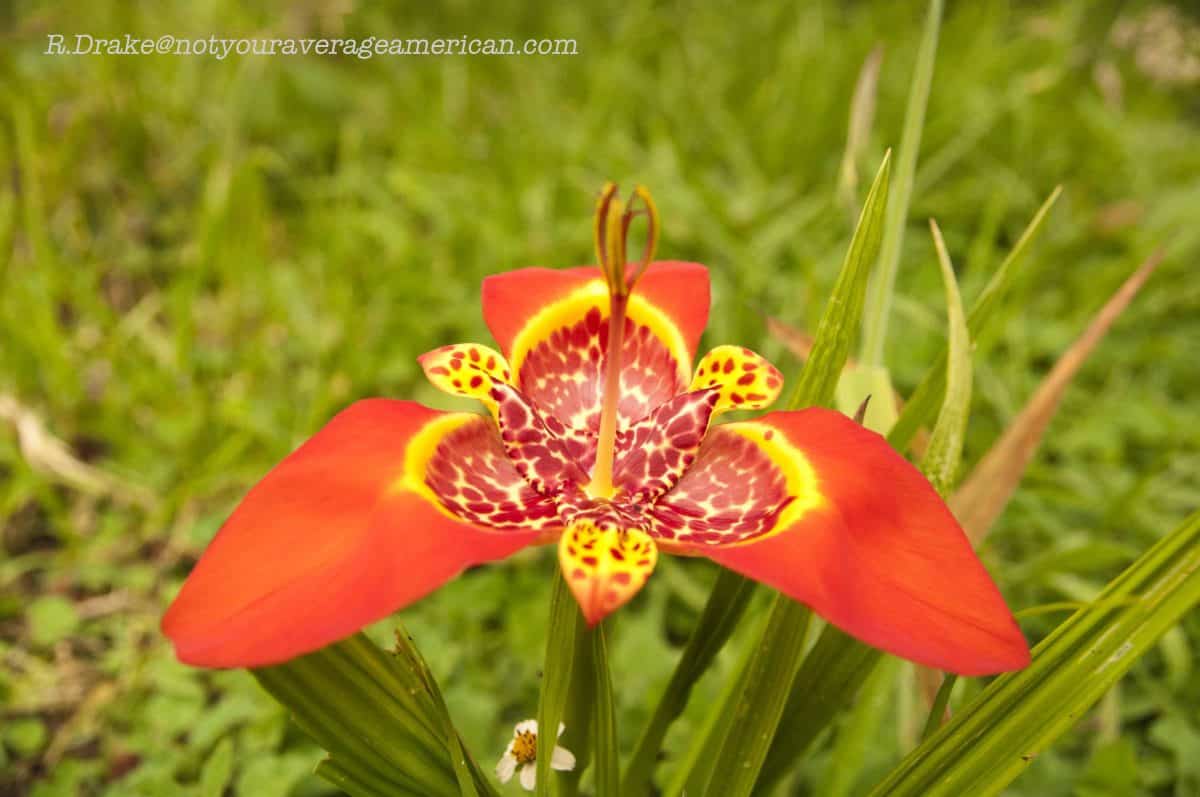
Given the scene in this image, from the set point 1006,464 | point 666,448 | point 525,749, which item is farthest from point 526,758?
point 1006,464

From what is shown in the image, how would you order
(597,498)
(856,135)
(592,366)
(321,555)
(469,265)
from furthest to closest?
(469,265) → (856,135) → (592,366) → (597,498) → (321,555)

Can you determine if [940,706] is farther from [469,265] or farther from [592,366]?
[469,265]

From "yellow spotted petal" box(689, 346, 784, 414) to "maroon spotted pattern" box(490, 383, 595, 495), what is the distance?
111 millimetres

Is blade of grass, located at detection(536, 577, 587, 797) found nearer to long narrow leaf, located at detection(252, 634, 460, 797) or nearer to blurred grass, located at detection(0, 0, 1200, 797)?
long narrow leaf, located at detection(252, 634, 460, 797)

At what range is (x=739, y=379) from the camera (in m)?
0.71

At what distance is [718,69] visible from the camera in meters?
2.36

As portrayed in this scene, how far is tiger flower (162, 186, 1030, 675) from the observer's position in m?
0.50

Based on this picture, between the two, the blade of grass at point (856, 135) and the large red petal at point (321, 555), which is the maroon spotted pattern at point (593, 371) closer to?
the large red petal at point (321, 555)

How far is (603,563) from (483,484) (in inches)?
5.7

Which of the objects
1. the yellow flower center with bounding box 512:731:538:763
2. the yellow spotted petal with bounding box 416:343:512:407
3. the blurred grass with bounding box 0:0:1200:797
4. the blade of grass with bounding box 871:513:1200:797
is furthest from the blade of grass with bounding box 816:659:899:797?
the yellow spotted petal with bounding box 416:343:512:407

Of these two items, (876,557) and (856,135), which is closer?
(876,557)

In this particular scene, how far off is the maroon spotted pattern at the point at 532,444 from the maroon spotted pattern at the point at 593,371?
0.06 metres

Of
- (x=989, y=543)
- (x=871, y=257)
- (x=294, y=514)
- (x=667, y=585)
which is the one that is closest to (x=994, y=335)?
(x=989, y=543)

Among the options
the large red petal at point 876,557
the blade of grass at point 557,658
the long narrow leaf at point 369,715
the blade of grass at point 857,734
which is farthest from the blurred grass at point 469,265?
the large red petal at point 876,557
